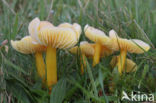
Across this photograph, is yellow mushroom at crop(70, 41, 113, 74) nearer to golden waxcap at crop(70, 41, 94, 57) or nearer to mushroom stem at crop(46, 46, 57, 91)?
golden waxcap at crop(70, 41, 94, 57)

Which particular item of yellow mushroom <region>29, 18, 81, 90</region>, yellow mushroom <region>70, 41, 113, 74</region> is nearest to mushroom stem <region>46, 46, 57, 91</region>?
yellow mushroom <region>29, 18, 81, 90</region>

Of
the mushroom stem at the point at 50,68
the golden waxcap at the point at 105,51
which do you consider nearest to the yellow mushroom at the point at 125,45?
the golden waxcap at the point at 105,51

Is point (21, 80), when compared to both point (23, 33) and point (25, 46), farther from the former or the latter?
point (23, 33)

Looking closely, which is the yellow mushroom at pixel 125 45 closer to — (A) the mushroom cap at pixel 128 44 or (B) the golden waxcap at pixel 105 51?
(A) the mushroom cap at pixel 128 44

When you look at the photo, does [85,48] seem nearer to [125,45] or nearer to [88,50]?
[88,50]

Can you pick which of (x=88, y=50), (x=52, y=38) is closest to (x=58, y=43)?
(x=52, y=38)

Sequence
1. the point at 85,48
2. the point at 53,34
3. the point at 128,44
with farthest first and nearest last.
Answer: the point at 85,48, the point at 128,44, the point at 53,34
